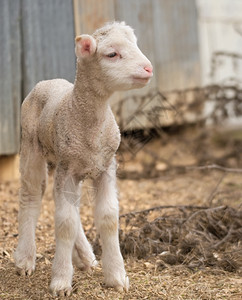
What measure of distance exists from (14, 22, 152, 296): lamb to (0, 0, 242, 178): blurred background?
1676 millimetres

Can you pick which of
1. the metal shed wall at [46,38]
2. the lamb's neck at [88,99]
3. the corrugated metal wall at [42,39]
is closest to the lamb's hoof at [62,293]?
the lamb's neck at [88,99]

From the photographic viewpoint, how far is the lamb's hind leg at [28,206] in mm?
4445

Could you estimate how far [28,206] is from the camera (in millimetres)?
4488

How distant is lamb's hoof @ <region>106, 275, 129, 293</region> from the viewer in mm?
4074

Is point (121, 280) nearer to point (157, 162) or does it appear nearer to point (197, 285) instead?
point (197, 285)

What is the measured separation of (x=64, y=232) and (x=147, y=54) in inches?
223

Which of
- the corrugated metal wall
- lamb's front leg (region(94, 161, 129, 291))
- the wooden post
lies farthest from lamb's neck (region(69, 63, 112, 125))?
the wooden post

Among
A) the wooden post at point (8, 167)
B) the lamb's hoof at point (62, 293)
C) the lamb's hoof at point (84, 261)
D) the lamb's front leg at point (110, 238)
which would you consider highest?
the lamb's front leg at point (110, 238)

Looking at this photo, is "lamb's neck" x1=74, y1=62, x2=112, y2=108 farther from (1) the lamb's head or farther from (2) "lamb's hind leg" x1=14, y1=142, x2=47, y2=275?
(2) "lamb's hind leg" x1=14, y1=142, x2=47, y2=275

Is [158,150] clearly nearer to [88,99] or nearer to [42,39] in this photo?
[42,39]

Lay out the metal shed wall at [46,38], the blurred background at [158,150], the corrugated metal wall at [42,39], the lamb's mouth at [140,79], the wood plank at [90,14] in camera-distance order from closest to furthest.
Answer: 1. the lamb's mouth at [140,79]
2. the blurred background at [158,150]
3. the metal shed wall at [46,38]
4. the corrugated metal wall at [42,39]
5. the wood plank at [90,14]

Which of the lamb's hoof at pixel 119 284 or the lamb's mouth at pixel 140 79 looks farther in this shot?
the lamb's hoof at pixel 119 284

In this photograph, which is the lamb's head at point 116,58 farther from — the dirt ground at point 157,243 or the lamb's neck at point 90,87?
the dirt ground at point 157,243

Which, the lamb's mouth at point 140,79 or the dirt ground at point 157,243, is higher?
the lamb's mouth at point 140,79
